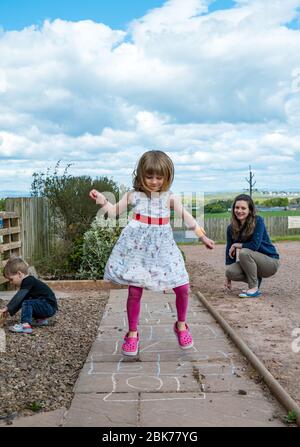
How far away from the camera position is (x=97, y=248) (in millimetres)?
9422

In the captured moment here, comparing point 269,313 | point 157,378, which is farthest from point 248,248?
point 157,378

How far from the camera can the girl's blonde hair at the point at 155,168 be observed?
438cm

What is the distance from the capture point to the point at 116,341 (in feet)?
16.7

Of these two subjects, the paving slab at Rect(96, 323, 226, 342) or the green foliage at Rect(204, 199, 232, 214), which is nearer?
the paving slab at Rect(96, 323, 226, 342)

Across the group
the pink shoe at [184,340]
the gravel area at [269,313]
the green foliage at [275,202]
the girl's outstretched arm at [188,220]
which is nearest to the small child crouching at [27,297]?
the pink shoe at [184,340]

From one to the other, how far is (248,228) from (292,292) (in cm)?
142

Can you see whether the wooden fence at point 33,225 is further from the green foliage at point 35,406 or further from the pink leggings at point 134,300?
the green foliage at point 35,406

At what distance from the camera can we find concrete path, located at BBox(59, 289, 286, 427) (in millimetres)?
3168

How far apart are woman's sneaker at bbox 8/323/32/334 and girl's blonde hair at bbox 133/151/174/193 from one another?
1978 mm

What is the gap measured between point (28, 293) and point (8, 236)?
2.93 m

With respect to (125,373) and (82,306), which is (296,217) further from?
(125,373)

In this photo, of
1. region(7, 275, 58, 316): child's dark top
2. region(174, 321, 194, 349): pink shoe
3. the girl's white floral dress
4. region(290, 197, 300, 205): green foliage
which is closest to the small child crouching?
region(7, 275, 58, 316): child's dark top

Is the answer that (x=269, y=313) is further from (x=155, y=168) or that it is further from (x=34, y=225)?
(x=34, y=225)

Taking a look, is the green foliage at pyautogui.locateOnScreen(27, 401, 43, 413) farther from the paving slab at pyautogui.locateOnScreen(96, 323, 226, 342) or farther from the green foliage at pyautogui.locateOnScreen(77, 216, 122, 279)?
the green foliage at pyautogui.locateOnScreen(77, 216, 122, 279)
